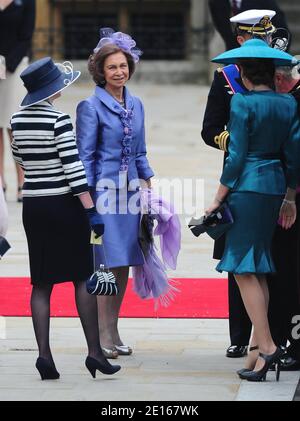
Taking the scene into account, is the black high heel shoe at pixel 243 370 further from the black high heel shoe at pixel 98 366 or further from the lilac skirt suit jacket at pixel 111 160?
the lilac skirt suit jacket at pixel 111 160

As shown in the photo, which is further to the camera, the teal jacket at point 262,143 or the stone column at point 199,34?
the stone column at point 199,34

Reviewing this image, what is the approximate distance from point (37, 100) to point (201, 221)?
1.03m

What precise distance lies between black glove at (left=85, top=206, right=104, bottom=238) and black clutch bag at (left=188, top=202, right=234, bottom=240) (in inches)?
19.1

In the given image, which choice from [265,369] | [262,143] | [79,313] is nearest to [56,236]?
[79,313]

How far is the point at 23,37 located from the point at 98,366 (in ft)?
20.1

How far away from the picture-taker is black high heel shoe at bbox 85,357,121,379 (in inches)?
273

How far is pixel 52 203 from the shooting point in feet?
22.5

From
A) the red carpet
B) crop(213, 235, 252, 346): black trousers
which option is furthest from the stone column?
crop(213, 235, 252, 346): black trousers

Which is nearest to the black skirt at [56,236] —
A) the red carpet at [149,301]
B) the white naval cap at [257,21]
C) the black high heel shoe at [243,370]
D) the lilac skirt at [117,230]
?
the lilac skirt at [117,230]

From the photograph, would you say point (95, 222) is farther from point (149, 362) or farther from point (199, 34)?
point (199, 34)

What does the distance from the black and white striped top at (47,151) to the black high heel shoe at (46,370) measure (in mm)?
858

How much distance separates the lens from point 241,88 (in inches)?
283

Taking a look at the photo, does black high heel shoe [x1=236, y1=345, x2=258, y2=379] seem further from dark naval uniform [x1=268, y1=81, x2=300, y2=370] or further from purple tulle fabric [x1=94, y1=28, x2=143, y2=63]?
purple tulle fabric [x1=94, y1=28, x2=143, y2=63]

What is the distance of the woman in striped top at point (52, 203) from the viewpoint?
22.3 ft
